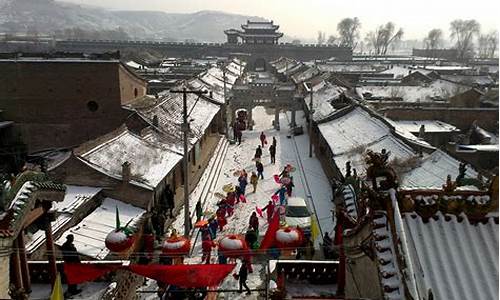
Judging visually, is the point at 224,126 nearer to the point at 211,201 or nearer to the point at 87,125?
the point at 87,125

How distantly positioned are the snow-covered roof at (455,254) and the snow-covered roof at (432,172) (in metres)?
11.4

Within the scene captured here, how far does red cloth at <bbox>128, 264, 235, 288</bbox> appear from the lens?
9242 millimetres

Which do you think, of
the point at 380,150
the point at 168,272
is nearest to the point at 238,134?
the point at 380,150

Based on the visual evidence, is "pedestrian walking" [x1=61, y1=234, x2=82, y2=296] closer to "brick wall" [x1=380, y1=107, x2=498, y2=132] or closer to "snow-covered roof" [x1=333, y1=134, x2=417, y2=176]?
"snow-covered roof" [x1=333, y1=134, x2=417, y2=176]

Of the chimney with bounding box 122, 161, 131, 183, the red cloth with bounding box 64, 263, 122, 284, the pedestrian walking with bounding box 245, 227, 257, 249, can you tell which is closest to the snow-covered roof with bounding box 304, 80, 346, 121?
the chimney with bounding box 122, 161, 131, 183

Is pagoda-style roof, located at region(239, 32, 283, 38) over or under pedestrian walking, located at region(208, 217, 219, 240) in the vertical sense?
over

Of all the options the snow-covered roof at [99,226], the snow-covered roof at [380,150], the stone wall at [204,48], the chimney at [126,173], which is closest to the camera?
the snow-covered roof at [99,226]

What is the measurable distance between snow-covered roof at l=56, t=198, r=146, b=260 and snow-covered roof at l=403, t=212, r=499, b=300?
30.8 feet

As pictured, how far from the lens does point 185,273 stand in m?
9.27

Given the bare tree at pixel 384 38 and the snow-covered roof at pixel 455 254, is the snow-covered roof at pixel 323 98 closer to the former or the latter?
the snow-covered roof at pixel 455 254

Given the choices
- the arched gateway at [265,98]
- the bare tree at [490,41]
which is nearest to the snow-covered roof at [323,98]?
the arched gateway at [265,98]

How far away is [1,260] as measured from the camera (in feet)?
24.7

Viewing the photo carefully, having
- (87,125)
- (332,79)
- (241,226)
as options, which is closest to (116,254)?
(241,226)

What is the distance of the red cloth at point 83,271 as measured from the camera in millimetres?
9609
